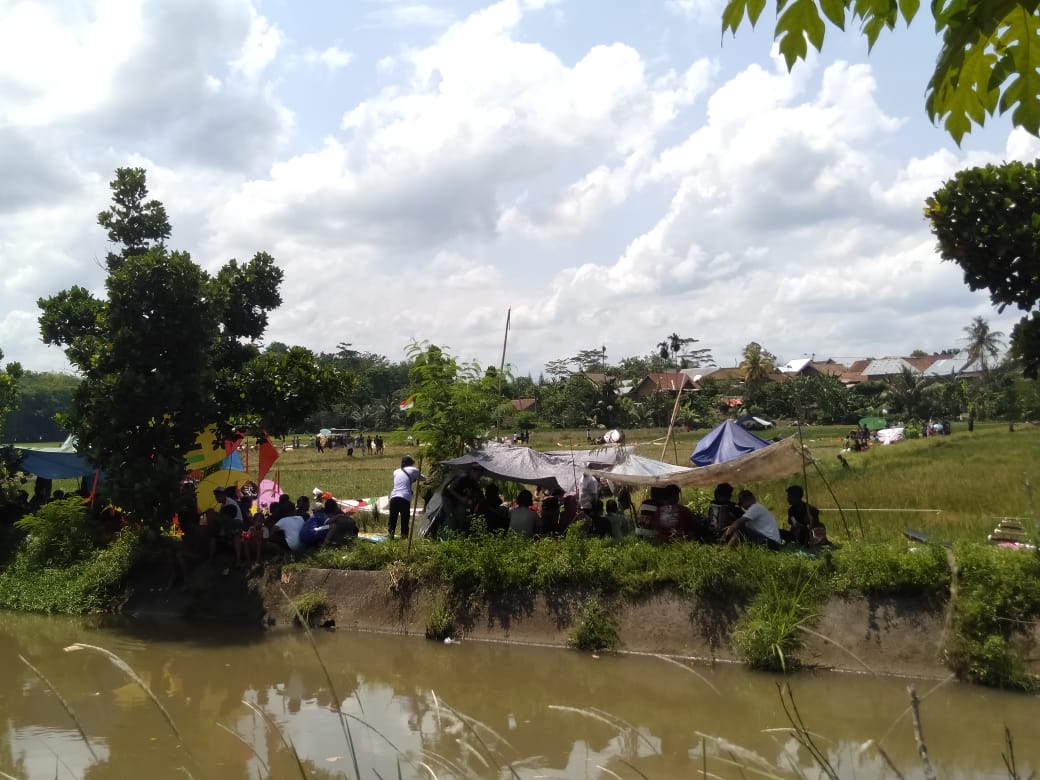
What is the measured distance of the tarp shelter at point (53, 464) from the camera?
54.3ft

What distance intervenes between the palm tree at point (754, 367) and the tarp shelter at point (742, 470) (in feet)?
194

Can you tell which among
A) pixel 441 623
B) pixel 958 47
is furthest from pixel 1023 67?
pixel 441 623

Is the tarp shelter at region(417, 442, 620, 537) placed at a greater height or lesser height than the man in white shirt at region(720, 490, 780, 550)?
greater

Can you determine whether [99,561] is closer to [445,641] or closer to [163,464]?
[163,464]

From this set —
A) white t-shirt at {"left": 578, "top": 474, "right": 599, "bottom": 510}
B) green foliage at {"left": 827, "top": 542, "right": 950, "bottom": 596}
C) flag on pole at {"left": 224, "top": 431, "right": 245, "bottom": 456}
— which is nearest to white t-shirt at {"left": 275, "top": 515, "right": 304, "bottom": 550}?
flag on pole at {"left": 224, "top": 431, "right": 245, "bottom": 456}

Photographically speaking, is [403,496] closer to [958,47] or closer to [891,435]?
[958,47]

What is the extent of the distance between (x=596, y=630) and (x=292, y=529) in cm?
504

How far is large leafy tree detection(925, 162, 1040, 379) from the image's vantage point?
1579 cm

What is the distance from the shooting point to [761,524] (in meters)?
10.6

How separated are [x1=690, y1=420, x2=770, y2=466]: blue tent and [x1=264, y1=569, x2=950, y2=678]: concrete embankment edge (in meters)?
4.41

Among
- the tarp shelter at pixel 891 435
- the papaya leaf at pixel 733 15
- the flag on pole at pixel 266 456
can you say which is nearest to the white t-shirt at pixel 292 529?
the flag on pole at pixel 266 456

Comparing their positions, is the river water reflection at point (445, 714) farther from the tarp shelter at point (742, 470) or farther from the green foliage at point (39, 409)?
the green foliage at point (39, 409)

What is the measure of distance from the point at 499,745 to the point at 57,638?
7.26 metres

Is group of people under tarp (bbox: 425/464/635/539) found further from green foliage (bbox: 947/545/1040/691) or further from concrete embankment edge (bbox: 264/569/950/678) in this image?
green foliage (bbox: 947/545/1040/691)
